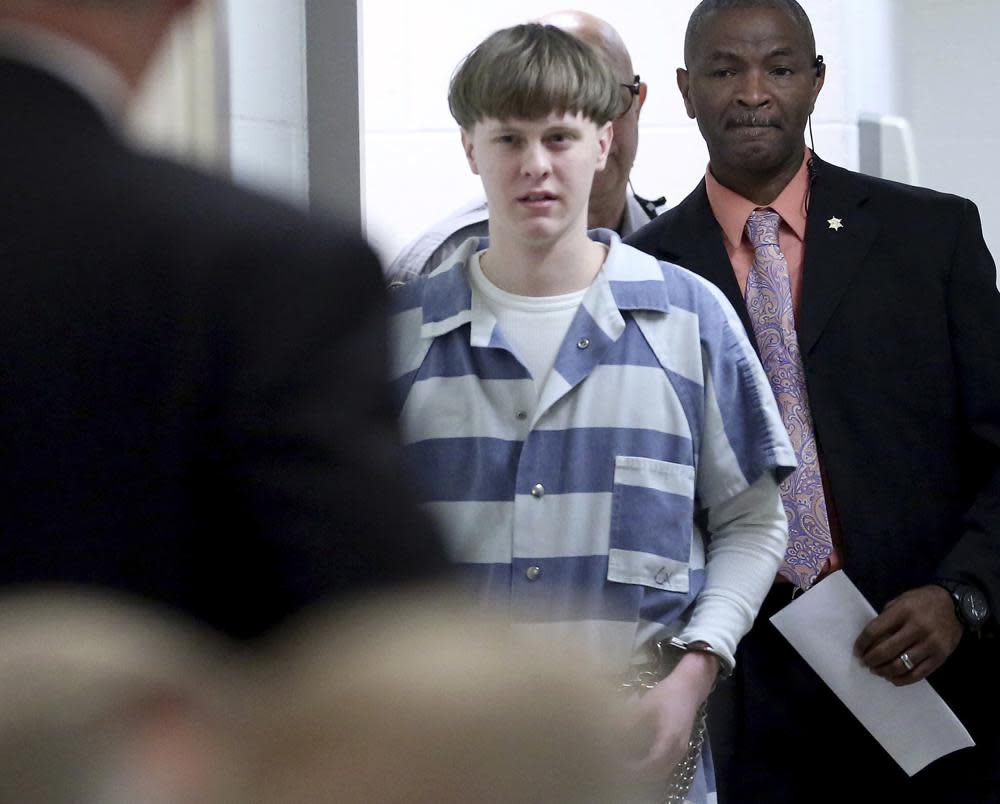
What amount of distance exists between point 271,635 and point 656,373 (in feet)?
5.02

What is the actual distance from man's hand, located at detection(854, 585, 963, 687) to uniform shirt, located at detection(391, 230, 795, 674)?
0.38 meters

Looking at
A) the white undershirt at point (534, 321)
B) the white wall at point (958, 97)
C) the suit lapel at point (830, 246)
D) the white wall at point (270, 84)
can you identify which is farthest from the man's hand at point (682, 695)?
the white wall at point (958, 97)

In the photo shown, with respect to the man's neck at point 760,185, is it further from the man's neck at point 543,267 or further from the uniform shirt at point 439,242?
the man's neck at point 543,267

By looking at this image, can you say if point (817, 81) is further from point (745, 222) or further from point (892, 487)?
point (892, 487)

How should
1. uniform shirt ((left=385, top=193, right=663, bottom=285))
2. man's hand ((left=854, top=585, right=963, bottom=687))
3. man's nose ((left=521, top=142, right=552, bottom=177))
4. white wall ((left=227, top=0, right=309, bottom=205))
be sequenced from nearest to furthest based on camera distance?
1. man's nose ((left=521, top=142, right=552, bottom=177))
2. man's hand ((left=854, top=585, right=963, bottom=687))
3. uniform shirt ((left=385, top=193, right=663, bottom=285))
4. white wall ((left=227, top=0, right=309, bottom=205))

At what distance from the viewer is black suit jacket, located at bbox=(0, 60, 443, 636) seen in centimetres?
37

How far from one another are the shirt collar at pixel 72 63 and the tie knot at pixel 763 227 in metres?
2.08

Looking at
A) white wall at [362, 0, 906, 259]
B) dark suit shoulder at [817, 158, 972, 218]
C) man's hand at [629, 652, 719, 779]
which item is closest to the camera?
man's hand at [629, 652, 719, 779]

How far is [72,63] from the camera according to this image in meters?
0.39

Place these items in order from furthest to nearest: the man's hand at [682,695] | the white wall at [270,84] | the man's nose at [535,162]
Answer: the white wall at [270,84]
the man's nose at [535,162]
the man's hand at [682,695]

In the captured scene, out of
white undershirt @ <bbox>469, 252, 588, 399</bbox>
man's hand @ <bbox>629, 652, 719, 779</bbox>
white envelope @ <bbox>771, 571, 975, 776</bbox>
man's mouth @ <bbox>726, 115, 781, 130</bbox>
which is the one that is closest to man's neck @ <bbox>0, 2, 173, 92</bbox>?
man's hand @ <bbox>629, 652, 719, 779</bbox>

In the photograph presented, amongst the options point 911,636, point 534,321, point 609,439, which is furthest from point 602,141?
point 911,636

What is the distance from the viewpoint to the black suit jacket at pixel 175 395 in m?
0.37

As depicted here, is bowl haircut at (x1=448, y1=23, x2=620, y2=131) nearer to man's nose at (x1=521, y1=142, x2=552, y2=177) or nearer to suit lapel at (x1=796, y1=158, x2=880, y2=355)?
man's nose at (x1=521, y1=142, x2=552, y2=177)
